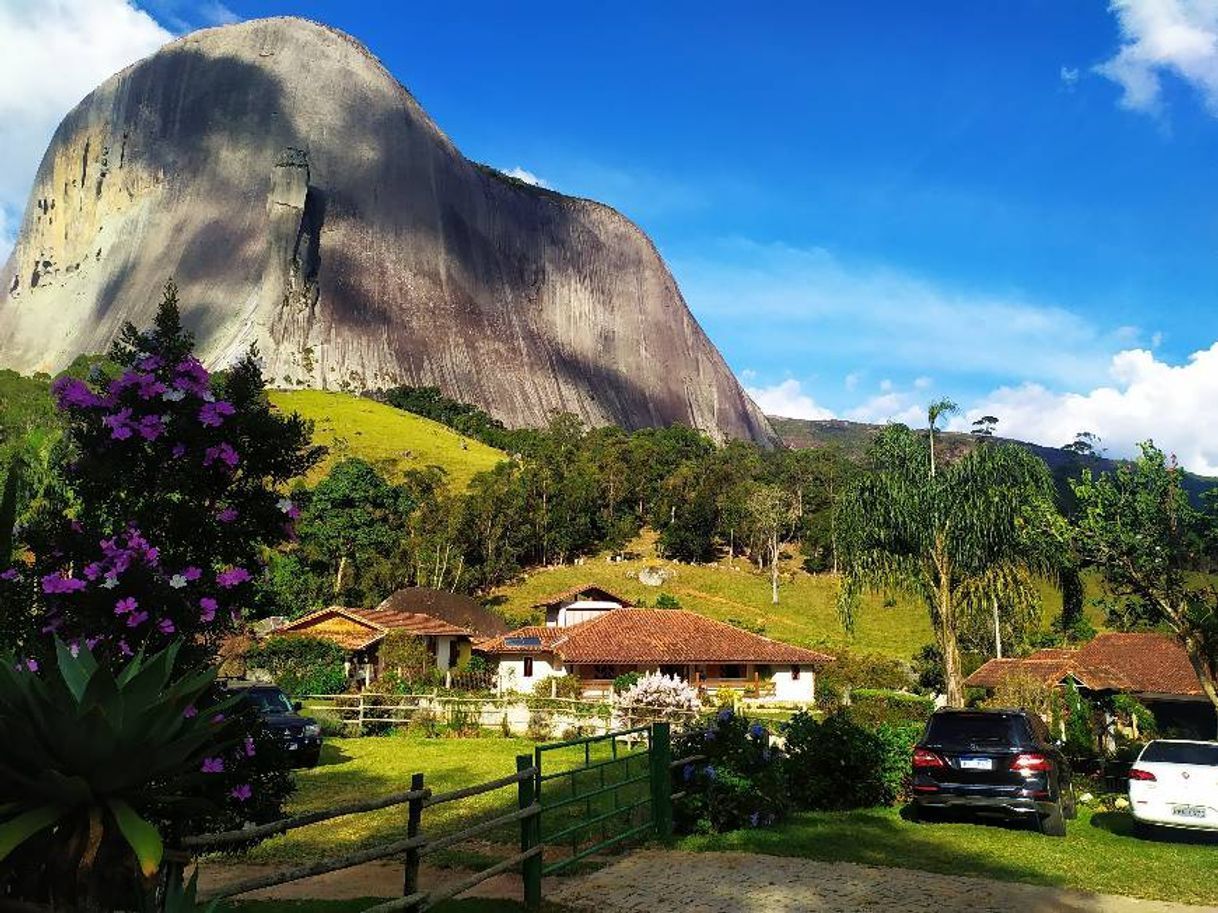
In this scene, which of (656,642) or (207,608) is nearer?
(207,608)

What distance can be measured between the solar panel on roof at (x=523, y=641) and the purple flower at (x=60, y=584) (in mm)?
39159

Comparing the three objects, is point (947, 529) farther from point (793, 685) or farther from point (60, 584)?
point (60, 584)

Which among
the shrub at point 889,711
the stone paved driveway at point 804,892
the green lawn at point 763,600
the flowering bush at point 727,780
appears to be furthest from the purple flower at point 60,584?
the green lawn at point 763,600

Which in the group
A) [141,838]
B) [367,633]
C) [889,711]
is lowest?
[889,711]

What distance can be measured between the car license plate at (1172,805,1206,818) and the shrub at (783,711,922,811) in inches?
160

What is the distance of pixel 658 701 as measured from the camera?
1043 inches

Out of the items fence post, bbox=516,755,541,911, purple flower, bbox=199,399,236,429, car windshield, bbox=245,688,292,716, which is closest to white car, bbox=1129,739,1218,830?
fence post, bbox=516,755,541,911

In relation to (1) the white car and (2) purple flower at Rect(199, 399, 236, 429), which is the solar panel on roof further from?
(2) purple flower at Rect(199, 399, 236, 429)

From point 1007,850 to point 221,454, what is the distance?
33.0 feet

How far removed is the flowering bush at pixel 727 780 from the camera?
39.5ft

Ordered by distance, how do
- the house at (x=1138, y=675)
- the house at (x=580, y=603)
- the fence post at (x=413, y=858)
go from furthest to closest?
the house at (x=580, y=603), the house at (x=1138, y=675), the fence post at (x=413, y=858)

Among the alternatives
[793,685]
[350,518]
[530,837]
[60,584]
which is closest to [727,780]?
[530,837]

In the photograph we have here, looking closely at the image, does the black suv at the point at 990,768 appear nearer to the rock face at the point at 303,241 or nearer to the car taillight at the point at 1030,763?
the car taillight at the point at 1030,763

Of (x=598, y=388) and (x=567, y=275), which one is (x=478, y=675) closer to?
(x=598, y=388)
